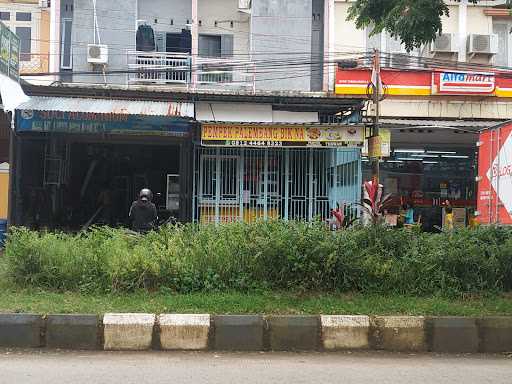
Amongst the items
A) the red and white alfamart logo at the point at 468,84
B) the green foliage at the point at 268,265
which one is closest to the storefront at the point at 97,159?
the green foliage at the point at 268,265

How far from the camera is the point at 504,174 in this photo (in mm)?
9016

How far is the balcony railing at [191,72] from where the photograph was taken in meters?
19.1

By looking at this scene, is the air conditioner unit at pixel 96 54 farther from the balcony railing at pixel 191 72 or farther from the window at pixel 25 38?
the window at pixel 25 38

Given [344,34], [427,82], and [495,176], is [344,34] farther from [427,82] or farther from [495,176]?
[495,176]

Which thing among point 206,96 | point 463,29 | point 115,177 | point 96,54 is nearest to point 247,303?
point 206,96

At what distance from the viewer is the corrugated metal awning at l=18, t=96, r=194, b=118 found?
472 inches

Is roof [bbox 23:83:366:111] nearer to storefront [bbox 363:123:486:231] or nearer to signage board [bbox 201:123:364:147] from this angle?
signage board [bbox 201:123:364:147]

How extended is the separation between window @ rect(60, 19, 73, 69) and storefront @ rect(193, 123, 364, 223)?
328 inches

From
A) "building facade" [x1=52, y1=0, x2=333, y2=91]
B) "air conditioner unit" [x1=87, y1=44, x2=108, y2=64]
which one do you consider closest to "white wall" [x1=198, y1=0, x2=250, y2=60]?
"building facade" [x1=52, y1=0, x2=333, y2=91]

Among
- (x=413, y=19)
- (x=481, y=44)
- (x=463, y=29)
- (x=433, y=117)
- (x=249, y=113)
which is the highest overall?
(x=463, y=29)

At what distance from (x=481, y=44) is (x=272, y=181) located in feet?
35.5

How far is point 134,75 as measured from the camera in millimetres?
19359

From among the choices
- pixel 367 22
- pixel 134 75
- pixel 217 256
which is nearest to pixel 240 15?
pixel 134 75

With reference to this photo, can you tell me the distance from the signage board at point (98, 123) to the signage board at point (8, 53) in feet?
3.62
